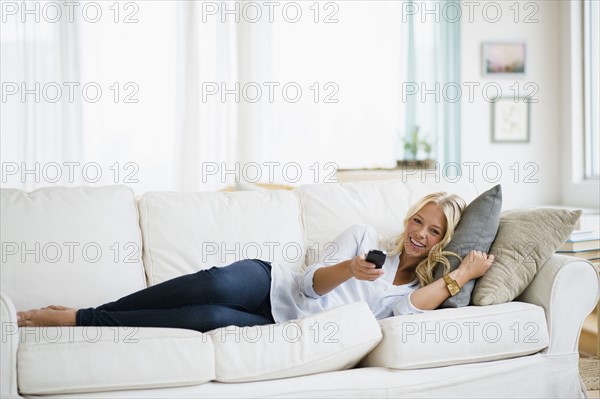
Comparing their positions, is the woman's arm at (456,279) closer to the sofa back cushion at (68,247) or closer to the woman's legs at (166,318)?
the woman's legs at (166,318)

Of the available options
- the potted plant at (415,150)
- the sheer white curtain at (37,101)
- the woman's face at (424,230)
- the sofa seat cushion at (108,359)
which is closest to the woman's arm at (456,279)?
the woman's face at (424,230)

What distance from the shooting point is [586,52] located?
5527mm

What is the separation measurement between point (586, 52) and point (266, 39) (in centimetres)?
244

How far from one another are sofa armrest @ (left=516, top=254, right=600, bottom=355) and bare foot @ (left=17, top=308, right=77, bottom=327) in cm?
162

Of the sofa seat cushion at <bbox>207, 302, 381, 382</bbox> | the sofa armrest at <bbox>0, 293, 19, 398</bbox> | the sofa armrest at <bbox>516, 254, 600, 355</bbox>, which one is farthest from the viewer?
the sofa armrest at <bbox>516, 254, 600, 355</bbox>

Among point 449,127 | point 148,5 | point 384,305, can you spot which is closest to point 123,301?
point 384,305

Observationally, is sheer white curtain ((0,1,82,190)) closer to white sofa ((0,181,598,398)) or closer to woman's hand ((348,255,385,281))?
white sofa ((0,181,598,398))

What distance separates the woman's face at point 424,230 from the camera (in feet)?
8.89

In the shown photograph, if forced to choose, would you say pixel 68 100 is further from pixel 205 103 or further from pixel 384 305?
pixel 384 305

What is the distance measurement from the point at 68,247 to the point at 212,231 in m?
0.55

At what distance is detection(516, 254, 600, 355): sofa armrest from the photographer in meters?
2.54

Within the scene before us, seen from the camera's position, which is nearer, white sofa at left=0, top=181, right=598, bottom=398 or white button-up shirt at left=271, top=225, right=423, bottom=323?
white sofa at left=0, top=181, right=598, bottom=398

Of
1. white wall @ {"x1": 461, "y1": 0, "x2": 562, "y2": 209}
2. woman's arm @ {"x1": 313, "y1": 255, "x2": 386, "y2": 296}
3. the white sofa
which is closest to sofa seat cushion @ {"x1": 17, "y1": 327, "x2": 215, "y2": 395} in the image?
the white sofa

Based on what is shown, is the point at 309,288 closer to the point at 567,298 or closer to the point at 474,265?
the point at 474,265
